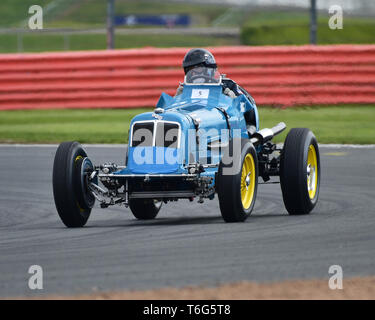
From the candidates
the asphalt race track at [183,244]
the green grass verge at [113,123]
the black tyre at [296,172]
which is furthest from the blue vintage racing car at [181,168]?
the green grass verge at [113,123]

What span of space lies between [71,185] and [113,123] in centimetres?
1085

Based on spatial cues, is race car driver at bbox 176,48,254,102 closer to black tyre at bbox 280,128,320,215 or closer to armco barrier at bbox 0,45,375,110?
black tyre at bbox 280,128,320,215

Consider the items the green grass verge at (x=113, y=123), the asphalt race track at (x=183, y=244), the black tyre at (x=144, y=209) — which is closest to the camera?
the asphalt race track at (x=183, y=244)

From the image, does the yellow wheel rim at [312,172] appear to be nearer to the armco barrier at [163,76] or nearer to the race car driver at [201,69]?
the race car driver at [201,69]

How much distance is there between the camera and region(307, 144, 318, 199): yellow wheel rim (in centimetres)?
1069

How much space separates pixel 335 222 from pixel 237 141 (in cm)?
119

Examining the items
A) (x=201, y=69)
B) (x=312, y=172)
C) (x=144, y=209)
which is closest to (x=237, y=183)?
(x=144, y=209)

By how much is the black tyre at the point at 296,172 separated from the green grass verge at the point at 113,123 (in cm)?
705

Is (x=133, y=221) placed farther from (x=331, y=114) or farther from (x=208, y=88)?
(x=331, y=114)

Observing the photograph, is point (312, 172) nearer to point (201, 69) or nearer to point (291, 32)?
point (201, 69)

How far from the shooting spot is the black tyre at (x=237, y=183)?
9.12 meters

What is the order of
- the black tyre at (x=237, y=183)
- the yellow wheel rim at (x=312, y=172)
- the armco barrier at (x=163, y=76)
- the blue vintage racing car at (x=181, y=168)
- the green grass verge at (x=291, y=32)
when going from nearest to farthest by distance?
the black tyre at (x=237, y=183) < the blue vintage racing car at (x=181, y=168) < the yellow wheel rim at (x=312, y=172) < the armco barrier at (x=163, y=76) < the green grass verge at (x=291, y=32)

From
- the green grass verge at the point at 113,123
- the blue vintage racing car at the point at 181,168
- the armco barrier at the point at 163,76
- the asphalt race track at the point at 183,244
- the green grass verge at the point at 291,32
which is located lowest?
the asphalt race track at the point at 183,244

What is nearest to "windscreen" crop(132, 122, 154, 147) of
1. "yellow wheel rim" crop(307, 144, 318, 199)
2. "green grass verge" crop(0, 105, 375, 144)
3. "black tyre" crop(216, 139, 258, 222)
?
"black tyre" crop(216, 139, 258, 222)
